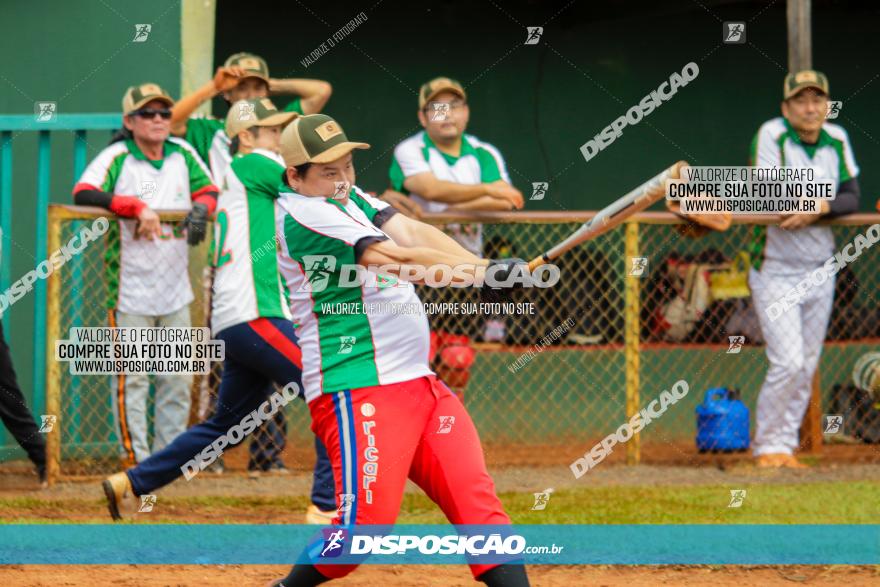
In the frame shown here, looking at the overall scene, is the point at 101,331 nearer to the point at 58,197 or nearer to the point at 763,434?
Result: the point at 58,197

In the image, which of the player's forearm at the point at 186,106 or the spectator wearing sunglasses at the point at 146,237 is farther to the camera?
the player's forearm at the point at 186,106

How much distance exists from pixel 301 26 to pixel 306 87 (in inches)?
94.2

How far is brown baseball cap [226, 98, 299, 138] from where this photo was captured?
640 cm

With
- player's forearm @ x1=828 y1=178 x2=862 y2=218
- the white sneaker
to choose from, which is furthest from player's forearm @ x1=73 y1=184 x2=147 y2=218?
player's forearm @ x1=828 y1=178 x2=862 y2=218

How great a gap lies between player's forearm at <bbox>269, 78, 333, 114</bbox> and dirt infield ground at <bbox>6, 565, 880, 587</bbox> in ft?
11.3

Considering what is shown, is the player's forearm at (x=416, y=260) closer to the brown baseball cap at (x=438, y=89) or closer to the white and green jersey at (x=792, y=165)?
the brown baseball cap at (x=438, y=89)

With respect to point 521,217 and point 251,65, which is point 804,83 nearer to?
point 521,217

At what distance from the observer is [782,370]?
822 centimetres

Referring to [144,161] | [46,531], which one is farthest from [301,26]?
[46,531]

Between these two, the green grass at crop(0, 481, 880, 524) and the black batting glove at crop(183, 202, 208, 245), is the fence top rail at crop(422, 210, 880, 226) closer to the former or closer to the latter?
the black batting glove at crop(183, 202, 208, 245)

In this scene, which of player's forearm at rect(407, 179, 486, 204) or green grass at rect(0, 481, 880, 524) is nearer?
green grass at rect(0, 481, 880, 524)

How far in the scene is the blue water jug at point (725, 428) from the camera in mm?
8336

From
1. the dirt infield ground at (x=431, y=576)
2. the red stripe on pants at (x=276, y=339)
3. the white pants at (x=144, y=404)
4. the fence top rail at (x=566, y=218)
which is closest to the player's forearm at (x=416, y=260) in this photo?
the dirt infield ground at (x=431, y=576)

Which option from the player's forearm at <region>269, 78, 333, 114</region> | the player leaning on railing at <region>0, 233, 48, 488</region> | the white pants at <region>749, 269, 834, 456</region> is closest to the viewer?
the player leaning on railing at <region>0, 233, 48, 488</region>
